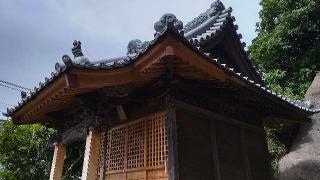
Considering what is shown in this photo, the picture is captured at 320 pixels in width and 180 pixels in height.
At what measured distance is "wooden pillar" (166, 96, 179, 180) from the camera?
6410 millimetres

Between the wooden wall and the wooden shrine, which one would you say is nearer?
the wooden shrine

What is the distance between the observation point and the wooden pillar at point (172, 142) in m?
6.41

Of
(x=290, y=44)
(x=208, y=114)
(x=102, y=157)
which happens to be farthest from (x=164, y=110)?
(x=290, y=44)

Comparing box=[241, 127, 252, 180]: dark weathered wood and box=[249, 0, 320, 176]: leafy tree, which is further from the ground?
box=[249, 0, 320, 176]: leafy tree

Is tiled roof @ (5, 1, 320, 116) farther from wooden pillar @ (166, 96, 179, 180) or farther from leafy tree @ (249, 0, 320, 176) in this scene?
leafy tree @ (249, 0, 320, 176)

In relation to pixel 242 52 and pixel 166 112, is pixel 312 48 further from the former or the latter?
pixel 166 112

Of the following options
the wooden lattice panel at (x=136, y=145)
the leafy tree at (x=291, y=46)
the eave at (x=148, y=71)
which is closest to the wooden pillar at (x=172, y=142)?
the eave at (x=148, y=71)

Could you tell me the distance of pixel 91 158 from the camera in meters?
7.00

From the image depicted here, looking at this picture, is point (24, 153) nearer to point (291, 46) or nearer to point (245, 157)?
point (245, 157)

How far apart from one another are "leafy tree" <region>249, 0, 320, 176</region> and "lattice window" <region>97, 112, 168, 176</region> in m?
14.2

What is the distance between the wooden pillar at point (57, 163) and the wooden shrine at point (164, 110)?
3 centimetres

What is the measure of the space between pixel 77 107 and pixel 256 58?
57.2 ft

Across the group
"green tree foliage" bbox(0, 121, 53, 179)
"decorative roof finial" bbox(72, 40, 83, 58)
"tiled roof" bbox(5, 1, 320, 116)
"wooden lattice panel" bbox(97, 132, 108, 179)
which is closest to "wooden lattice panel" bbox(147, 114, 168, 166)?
"wooden lattice panel" bbox(97, 132, 108, 179)

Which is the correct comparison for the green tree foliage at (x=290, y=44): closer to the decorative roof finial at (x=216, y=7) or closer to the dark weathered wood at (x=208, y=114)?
the decorative roof finial at (x=216, y=7)
